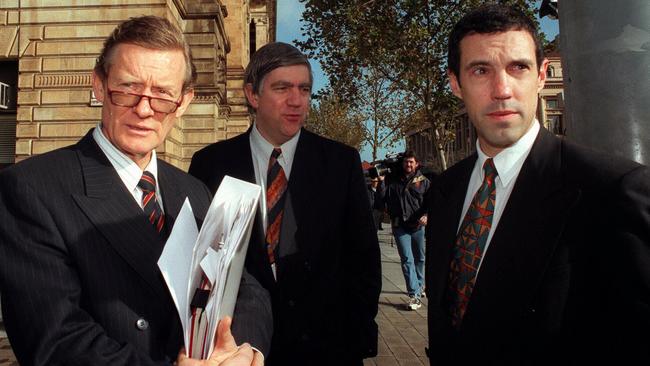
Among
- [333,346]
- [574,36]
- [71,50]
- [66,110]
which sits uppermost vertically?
[71,50]

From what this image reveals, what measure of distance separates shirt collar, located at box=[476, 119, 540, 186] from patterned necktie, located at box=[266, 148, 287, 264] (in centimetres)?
113

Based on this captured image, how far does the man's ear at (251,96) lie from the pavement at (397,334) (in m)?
3.13

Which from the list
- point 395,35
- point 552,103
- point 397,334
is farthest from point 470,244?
point 552,103

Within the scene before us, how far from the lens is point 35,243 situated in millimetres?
1206

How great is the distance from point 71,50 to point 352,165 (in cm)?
1155

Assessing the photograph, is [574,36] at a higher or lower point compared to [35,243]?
higher

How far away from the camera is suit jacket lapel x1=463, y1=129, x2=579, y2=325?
1406 millimetres

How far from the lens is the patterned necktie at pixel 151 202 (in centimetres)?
151

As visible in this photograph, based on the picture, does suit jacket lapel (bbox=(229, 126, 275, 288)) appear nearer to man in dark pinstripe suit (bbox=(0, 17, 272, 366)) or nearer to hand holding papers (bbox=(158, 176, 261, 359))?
man in dark pinstripe suit (bbox=(0, 17, 272, 366))

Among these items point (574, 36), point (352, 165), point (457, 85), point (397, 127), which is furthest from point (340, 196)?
point (397, 127)

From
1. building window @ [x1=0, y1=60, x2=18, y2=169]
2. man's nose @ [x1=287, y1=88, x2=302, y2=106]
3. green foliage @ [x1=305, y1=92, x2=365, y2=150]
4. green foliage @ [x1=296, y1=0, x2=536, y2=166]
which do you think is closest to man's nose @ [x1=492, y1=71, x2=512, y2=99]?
man's nose @ [x1=287, y1=88, x2=302, y2=106]

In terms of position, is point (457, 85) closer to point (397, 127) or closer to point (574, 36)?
point (574, 36)

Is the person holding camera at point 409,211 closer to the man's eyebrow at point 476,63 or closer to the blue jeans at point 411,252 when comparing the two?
the blue jeans at point 411,252

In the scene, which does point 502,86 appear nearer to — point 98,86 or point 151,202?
point 151,202
